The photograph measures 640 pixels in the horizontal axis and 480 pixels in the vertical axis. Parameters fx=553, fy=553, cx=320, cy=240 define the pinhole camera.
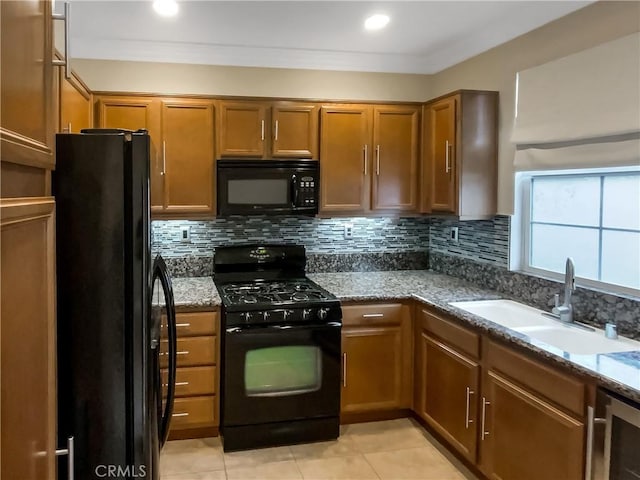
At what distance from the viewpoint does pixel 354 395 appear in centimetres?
354

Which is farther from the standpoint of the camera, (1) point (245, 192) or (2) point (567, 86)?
(1) point (245, 192)

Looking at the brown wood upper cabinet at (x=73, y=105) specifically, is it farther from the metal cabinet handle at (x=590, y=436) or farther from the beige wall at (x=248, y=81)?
the metal cabinet handle at (x=590, y=436)

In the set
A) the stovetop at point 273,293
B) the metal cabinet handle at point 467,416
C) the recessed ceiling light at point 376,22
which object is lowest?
the metal cabinet handle at point 467,416

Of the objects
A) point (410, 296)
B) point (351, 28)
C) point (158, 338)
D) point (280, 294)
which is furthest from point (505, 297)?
point (158, 338)

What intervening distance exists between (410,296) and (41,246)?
2.64 meters

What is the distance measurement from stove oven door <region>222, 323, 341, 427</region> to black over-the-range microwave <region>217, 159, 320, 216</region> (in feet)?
2.77

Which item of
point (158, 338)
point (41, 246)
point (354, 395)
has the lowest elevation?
point (354, 395)

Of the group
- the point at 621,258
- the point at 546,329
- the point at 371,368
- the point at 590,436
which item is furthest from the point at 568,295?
the point at 371,368

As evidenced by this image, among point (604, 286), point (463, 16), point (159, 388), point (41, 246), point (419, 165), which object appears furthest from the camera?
point (419, 165)

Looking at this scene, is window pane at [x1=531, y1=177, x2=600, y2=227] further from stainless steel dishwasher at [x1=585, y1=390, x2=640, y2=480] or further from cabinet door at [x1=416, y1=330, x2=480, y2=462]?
stainless steel dishwasher at [x1=585, y1=390, x2=640, y2=480]

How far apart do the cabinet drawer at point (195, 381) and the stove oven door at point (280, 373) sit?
0.40 feet

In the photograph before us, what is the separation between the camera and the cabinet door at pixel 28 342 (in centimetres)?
91

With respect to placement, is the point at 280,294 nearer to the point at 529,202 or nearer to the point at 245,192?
the point at 245,192

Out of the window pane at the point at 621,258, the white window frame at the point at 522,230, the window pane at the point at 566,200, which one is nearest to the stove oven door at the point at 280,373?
the white window frame at the point at 522,230
